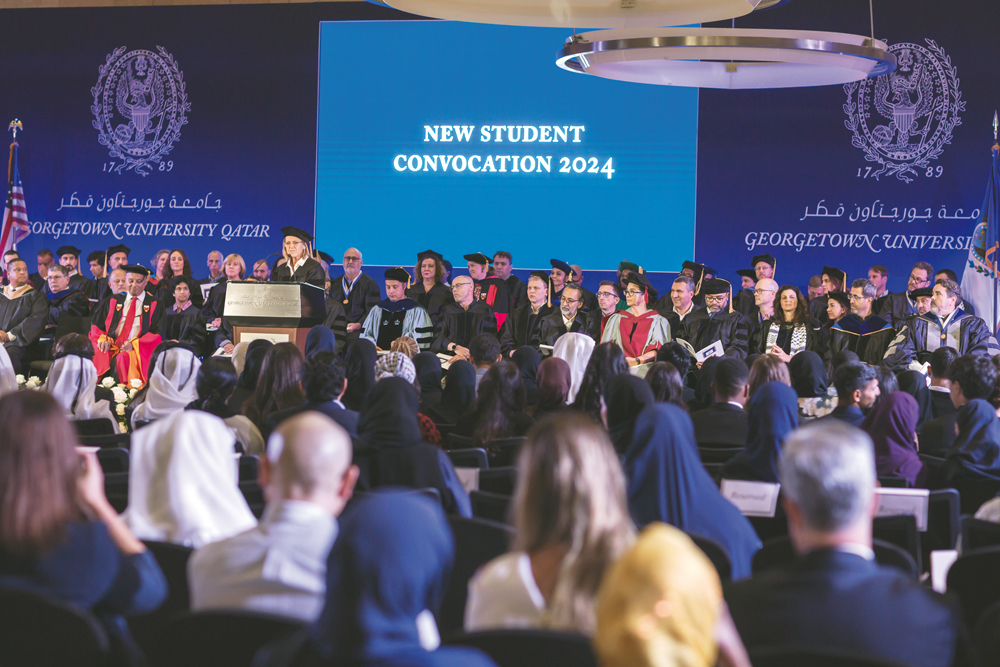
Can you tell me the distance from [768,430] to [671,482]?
3.53 feet

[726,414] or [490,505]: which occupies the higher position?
[726,414]

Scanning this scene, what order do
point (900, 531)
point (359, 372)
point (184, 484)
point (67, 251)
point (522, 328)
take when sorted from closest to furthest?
point (184, 484), point (900, 531), point (359, 372), point (522, 328), point (67, 251)

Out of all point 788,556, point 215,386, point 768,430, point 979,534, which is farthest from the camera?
point 215,386

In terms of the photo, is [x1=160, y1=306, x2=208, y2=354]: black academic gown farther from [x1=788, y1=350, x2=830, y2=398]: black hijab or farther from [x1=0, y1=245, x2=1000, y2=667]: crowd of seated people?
[x1=788, y1=350, x2=830, y2=398]: black hijab

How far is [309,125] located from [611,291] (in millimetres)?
5991

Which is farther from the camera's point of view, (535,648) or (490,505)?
(490,505)

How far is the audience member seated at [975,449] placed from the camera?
3779 millimetres

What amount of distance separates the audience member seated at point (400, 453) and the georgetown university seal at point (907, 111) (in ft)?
31.9

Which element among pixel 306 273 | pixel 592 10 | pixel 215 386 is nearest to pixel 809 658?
pixel 215 386

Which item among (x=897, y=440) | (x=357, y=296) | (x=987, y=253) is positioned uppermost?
(x=987, y=253)

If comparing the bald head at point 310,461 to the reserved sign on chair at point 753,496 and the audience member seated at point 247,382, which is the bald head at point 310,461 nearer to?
the reserved sign on chair at point 753,496

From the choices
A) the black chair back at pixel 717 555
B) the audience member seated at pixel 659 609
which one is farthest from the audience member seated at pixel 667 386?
the audience member seated at pixel 659 609

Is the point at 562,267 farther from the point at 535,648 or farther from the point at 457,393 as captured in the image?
the point at 535,648

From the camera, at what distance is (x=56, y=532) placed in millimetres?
1861
